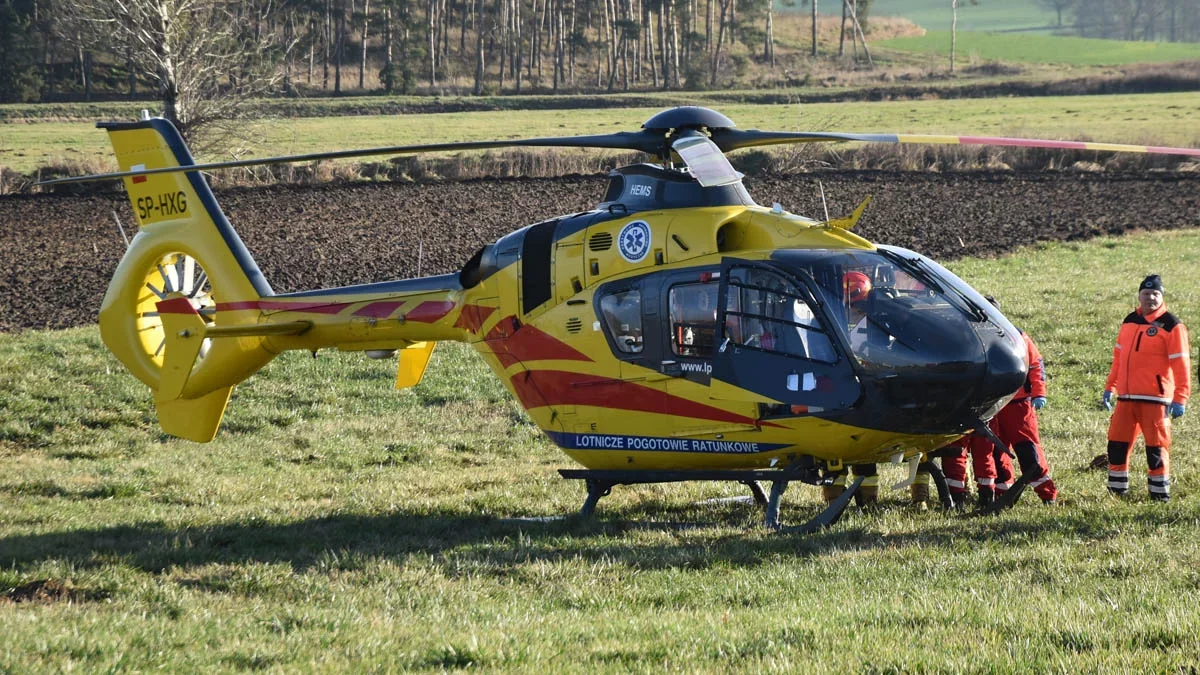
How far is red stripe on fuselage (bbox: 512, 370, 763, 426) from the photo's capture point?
1041cm

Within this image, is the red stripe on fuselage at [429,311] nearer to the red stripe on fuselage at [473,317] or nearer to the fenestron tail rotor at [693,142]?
the red stripe on fuselage at [473,317]

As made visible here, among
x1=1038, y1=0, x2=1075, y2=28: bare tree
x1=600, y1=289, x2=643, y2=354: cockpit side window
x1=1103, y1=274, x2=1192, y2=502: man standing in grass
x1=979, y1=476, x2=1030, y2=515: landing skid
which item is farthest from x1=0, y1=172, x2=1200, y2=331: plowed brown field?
x1=1038, y1=0, x2=1075, y2=28: bare tree

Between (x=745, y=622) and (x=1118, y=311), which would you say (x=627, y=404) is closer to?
(x=745, y=622)

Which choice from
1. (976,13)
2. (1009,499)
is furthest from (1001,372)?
(976,13)

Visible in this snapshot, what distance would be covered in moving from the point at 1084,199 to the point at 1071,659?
32.0m

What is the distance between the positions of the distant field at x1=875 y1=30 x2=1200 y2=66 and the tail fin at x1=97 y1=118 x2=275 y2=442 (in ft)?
324

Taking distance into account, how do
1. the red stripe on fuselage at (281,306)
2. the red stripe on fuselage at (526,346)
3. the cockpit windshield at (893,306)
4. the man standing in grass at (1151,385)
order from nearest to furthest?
the cockpit windshield at (893,306)
the man standing in grass at (1151,385)
the red stripe on fuselage at (526,346)
the red stripe on fuselage at (281,306)

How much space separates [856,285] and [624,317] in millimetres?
2070

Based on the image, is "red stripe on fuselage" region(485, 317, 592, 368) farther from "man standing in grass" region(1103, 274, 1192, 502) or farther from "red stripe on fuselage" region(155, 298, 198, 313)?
"man standing in grass" region(1103, 274, 1192, 502)

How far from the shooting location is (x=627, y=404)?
10.8m

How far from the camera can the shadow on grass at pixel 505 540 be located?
30.8ft

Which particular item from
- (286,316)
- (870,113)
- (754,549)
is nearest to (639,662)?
(754,549)

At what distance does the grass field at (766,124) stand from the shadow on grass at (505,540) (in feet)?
108

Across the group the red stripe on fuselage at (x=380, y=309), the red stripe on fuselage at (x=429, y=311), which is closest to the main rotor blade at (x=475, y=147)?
the red stripe on fuselage at (x=429, y=311)
